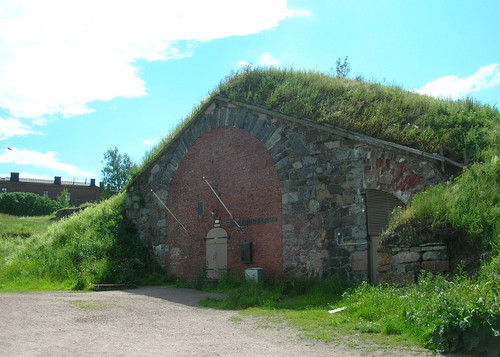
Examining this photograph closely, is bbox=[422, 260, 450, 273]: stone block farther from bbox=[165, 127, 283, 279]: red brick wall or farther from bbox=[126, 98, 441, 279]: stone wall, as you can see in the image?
bbox=[165, 127, 283, 279]: red brick wall

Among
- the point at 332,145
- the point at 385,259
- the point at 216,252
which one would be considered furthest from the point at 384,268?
the point at 216,252

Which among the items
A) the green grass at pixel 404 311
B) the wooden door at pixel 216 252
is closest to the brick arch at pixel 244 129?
the wooden door at pixel 216 252

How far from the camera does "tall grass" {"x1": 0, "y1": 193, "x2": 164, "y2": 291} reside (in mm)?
15438

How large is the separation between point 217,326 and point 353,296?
2856 mm

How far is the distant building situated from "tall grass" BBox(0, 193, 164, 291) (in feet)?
151

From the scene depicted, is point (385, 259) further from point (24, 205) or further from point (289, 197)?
point (24, 205)

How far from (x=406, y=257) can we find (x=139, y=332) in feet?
16.4

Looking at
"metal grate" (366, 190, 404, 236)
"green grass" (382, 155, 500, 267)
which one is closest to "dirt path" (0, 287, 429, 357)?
"green grass" (382, 155, 500, 267)

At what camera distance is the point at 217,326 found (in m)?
8.28

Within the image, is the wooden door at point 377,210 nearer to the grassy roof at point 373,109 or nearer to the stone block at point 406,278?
the grassy roof at point 373,109

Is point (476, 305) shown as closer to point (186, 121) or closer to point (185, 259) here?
point (185, 259)

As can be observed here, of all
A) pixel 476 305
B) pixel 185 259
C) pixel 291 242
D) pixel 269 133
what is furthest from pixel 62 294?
pixel 476 305

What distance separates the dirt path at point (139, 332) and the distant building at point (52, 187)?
54789 millimetres

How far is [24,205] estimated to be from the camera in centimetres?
4966
